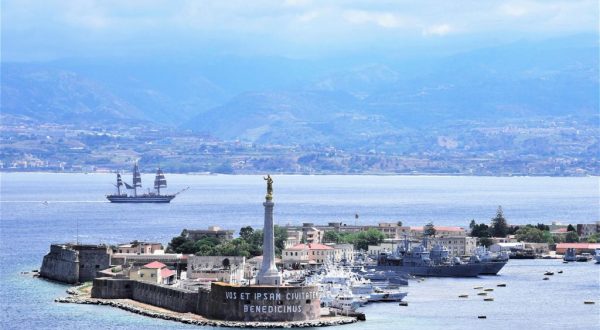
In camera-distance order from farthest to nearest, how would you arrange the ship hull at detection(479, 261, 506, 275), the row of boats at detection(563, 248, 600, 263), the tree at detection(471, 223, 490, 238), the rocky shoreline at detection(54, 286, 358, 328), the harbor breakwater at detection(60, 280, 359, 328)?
the tree at detection(471, 223, 490, 238), the row of boats at detection(563, 248, 600, 263), the ship hull at detection(479, 261, 506, 275), the harbor breakwater at detection(60, 280, 359, 328), the rocky shoreline at detection(54, 286, 358, 328)

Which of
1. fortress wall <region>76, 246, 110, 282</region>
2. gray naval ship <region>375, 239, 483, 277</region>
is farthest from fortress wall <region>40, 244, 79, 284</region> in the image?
gray naval ship <region>375, 239, 483, 277</region>

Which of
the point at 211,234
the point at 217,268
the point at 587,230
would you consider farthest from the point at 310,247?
the point at 587,230

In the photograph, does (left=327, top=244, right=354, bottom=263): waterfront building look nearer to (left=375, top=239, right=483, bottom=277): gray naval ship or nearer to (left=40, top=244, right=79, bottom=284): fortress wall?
(left=375, top=239, right=483, bottom=277): gray naval ship

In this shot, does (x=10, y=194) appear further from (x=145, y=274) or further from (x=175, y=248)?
(x=145, y=274)

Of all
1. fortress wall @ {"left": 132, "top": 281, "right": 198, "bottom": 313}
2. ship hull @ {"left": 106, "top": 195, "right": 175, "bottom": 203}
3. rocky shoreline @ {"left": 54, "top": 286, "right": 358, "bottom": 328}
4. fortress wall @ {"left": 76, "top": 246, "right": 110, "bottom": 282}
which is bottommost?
rocky shoreline @ {"left": 54, "top": 286, "right": 358, "bottom": 328}

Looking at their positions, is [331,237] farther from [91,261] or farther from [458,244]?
[91,261]

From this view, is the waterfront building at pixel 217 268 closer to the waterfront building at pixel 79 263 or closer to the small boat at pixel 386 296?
the waterfront building at pixel 79 263

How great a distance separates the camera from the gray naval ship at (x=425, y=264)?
258 feet

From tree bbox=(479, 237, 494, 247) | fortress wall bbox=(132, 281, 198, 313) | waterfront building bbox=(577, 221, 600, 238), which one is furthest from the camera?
waterfront building bbox=(577, 221, 600, 238)

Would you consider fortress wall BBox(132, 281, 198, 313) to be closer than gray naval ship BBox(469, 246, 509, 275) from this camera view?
Yes

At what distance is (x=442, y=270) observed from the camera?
7875cm

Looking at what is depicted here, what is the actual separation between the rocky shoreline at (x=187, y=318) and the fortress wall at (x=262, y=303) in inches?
11.9

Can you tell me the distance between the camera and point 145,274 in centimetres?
5875

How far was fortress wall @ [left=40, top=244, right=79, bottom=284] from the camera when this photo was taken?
216ft
